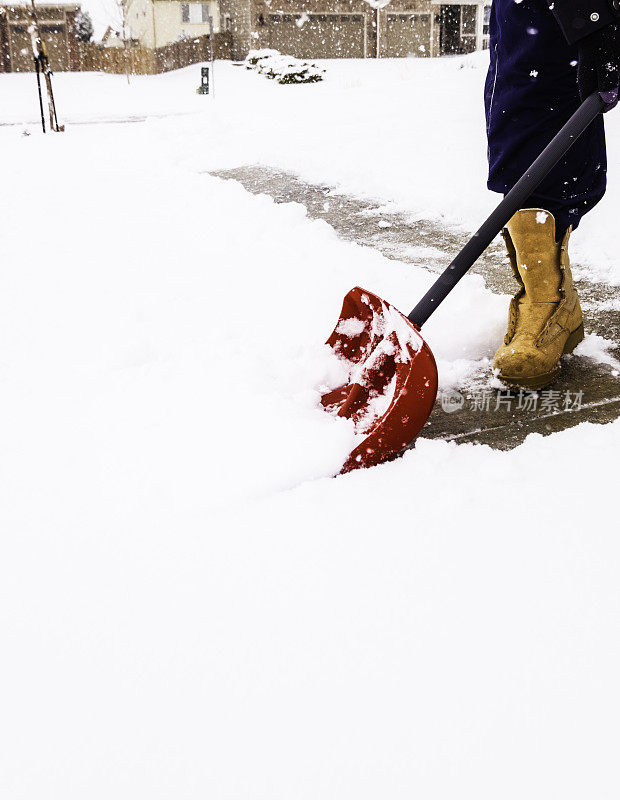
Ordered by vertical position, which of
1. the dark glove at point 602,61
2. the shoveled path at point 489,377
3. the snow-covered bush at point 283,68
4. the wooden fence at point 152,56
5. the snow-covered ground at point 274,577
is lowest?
the snow-covered ground at point 274,577

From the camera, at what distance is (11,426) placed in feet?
5.84

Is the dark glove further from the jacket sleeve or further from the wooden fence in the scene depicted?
the wooden fence

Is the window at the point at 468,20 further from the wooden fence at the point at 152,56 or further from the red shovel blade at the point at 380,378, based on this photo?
the red shovel blade at the point at 380,378

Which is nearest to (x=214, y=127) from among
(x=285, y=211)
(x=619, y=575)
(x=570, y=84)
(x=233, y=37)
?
(x=285, y=211)

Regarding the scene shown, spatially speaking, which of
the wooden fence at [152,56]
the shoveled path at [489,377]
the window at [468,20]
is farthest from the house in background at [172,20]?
the shoveled path at [489,377]

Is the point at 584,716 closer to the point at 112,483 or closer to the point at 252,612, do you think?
the point at 252,612

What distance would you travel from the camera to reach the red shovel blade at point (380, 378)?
1.55m

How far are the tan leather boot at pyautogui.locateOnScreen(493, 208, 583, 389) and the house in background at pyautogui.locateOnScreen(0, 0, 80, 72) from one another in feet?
105

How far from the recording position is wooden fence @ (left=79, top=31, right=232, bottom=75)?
26422 mm

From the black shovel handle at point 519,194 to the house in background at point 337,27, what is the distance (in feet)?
90.4

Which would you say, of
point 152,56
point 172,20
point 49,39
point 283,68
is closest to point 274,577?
point 283,68

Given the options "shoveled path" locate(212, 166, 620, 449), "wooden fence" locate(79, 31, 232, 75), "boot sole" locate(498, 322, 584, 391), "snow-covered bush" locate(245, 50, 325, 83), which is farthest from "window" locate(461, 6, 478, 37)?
"boot sole" locate(498, 322, 584, 391)

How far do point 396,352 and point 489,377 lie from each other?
17.2 inches

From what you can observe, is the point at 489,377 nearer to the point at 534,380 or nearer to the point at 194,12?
the point at 534,380
